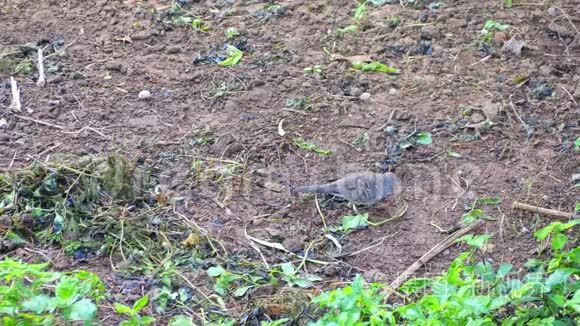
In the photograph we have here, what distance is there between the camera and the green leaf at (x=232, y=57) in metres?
5.28

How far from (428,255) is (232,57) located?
6.35ft

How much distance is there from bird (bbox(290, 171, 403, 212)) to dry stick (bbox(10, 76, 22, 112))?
1.66m

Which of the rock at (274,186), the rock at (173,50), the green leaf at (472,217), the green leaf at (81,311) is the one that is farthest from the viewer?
the rock at (173,50)

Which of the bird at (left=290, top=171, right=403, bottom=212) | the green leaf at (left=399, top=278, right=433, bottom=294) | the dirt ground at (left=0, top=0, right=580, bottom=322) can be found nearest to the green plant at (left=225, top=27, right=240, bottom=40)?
the dirt ground at (left=0, top=0, right=580, bottom=322)

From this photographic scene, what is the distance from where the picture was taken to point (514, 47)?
5.30 metres

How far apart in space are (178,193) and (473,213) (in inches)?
54.8

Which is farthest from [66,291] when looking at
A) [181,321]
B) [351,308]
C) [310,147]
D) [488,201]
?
[488,201]

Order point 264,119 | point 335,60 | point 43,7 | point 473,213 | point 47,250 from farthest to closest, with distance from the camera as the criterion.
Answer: point 43,7 < point 335,60 < point 264,119 < point 473,213 < point 47,250

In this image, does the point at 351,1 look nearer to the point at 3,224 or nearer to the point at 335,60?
the point at 335,60

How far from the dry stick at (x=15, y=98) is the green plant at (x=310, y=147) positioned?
4.98 ft

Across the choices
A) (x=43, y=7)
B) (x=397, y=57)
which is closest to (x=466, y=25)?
(x=397, y=57)

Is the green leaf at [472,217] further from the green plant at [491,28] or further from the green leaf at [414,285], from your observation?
the green plant at [491,28]

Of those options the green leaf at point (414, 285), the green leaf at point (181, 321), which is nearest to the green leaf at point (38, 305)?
the green leaf at point (181, 321)

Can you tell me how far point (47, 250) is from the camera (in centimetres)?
389
